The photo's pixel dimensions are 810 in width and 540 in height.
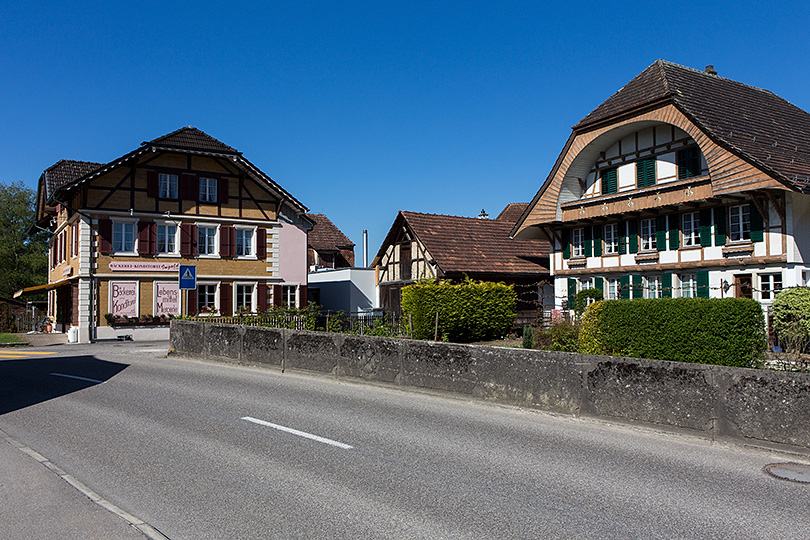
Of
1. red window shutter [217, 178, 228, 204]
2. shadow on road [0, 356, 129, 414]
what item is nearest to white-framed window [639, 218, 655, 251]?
red window shutter [217, 178, 228, 204]

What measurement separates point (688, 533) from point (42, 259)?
68.5m

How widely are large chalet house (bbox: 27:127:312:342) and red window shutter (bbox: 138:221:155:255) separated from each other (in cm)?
5

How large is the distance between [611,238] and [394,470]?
25.8 m

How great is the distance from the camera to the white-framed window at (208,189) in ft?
113

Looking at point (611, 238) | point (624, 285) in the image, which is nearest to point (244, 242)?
point (611, 238)

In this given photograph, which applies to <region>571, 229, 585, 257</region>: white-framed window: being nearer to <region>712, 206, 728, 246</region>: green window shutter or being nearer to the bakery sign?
<region>712, 206, 728, 246</region>: green window shutter

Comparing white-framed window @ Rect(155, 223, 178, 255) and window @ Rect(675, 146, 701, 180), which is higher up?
window @ Rect(675, 146, 701, 180)

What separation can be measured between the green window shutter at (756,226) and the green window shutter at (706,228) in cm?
171

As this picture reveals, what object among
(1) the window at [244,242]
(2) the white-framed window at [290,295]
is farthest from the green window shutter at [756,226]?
(1) the window at [244,242]

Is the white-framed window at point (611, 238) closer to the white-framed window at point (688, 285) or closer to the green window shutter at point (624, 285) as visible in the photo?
the green window shutter at point (624, 285)

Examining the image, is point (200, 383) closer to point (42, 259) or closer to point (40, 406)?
point (40, 406)

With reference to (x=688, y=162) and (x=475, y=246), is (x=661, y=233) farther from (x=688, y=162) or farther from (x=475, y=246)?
(x=475, y=246)

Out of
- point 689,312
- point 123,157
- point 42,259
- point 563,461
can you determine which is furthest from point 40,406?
point 42,259

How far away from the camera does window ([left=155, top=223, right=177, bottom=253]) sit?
3328cm
